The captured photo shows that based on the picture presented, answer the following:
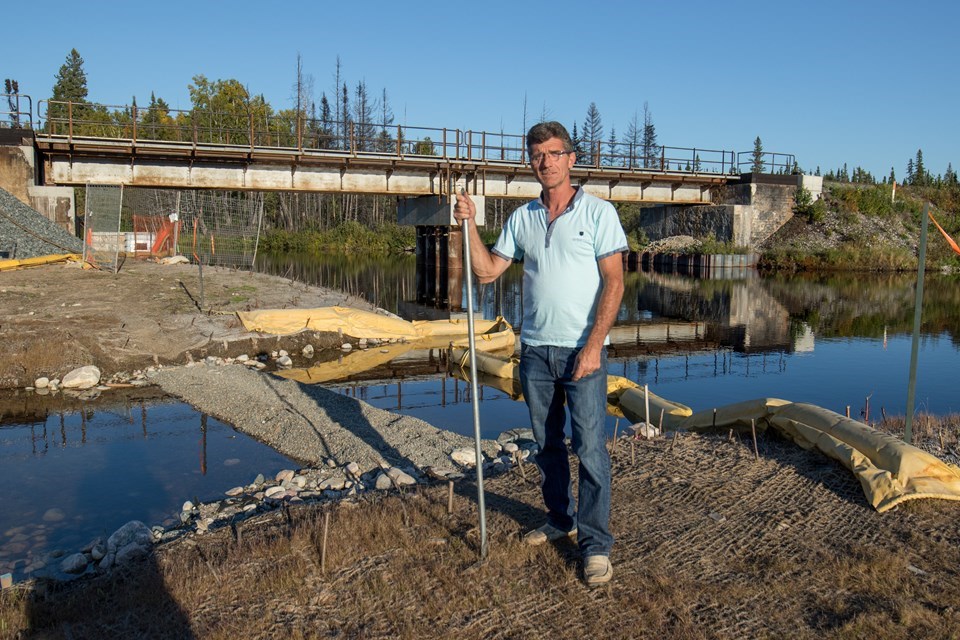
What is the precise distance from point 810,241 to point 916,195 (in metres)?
16.0

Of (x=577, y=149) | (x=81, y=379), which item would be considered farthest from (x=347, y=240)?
(x=81, y=379)

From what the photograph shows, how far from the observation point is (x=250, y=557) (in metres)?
4.62

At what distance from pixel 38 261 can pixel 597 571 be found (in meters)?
21.7

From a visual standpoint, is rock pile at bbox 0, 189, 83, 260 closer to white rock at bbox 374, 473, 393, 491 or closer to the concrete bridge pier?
the concrete bridge pier

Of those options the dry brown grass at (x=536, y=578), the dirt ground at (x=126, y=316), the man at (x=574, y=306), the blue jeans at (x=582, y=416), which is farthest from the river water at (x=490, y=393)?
the man at (x=574, y=306)

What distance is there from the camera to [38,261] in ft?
69.9

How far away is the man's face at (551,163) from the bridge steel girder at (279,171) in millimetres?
20559

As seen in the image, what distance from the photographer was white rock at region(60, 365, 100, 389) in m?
12.9

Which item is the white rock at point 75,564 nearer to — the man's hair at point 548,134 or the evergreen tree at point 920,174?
the man's hair at point 548,134

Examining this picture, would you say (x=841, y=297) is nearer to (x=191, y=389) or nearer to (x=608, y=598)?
(x=191, y=389)

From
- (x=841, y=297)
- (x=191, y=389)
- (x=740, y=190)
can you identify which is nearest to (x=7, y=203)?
(x=191, y=389)

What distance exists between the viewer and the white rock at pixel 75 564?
19.0 ft

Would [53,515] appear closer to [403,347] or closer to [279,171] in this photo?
[403,347]

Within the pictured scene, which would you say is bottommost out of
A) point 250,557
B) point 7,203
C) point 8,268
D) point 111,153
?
point 250,557
